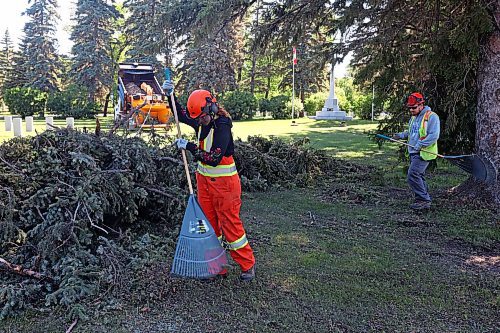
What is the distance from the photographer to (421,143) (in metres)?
6.70

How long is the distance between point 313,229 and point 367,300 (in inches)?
83.4

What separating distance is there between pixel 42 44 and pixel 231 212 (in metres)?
42.8

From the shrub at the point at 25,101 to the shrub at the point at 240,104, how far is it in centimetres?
1255

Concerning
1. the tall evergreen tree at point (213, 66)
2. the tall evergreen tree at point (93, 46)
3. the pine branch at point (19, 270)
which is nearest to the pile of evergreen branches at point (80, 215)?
the pine branch at point (19, 270)

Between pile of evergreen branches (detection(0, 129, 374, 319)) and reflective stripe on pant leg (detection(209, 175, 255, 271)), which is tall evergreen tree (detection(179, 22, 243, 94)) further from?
reflective stripe on pant leg (detection(209, 175, 255, 271))

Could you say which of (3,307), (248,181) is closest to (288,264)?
(3,307)

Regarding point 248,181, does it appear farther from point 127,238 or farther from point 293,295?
point 293,295

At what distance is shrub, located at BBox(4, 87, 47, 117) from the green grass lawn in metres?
28.8

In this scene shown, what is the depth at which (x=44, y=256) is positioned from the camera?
13.3 feet

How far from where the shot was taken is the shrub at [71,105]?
30719 millimetres

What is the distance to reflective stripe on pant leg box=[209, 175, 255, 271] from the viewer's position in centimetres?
418

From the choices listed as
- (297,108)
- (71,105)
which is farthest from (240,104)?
(71,105)

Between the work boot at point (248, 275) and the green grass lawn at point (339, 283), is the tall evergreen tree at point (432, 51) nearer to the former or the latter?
the green grass lawn at point (339, 283)

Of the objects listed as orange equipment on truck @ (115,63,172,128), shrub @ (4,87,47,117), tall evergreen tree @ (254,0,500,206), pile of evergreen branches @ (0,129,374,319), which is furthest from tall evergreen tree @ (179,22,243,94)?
pile of evergreen branches @ (0,129,374,319)
